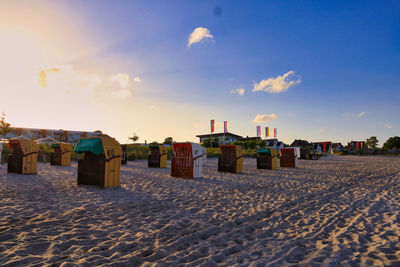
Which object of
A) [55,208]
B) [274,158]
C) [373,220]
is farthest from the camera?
[274,158]

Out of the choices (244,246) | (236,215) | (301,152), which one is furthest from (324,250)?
(301,152)

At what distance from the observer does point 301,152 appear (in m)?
30.9

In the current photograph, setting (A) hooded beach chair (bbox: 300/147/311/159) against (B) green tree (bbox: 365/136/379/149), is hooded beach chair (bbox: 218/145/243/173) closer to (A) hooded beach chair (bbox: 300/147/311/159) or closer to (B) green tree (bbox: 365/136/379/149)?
(A) hooded beach chair (bbox: 300/147/311/159)

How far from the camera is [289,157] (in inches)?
690

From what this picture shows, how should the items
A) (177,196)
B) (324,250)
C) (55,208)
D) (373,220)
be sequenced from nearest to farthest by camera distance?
(324,250) → (373,220) → (55,208) → (177,196)

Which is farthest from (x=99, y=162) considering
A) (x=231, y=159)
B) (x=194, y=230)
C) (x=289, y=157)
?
(x=289, y=157)

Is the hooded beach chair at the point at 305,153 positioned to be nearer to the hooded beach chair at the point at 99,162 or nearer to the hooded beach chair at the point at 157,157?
the hooded beach chair at the point at 157,157

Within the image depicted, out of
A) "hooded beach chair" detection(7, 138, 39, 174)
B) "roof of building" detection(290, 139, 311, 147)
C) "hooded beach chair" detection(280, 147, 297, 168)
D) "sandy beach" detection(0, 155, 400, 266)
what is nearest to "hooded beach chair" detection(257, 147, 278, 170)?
"hooded beach chair" detection(280, 147, 297, 168)

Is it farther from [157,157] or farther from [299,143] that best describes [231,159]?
[299,143]

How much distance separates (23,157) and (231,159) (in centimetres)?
1018

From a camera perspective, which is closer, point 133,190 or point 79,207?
point 79,207

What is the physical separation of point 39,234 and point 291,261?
353cm

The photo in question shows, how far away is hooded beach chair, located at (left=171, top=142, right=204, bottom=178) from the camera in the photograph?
1050 centimetres

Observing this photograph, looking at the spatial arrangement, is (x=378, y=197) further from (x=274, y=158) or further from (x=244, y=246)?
(x=274, y=158)
